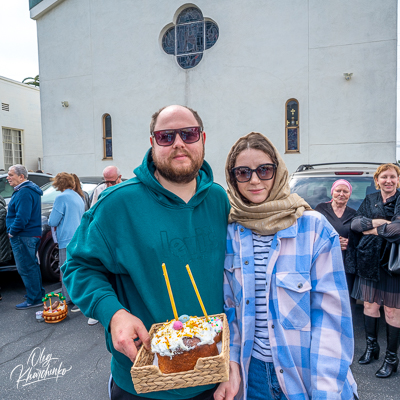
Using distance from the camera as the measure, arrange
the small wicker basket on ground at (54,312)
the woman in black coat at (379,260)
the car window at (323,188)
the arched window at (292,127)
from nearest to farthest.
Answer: the woman in black coat at (379,260) → the car window at (323,188) → the small wicker basket on ground at (54,312) → the arched window at (292,127)

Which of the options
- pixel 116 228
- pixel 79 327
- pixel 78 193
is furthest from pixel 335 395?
pixel 78 193

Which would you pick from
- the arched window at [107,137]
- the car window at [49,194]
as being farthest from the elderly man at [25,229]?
the arched window at [107,137]

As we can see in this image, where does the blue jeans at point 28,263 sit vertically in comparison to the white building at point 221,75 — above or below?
below

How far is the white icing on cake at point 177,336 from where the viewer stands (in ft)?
4.32

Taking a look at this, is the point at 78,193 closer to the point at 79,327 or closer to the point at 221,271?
the point at 79,327

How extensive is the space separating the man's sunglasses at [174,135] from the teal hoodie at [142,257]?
180mm

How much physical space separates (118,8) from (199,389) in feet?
51.8

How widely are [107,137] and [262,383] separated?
14.8 metres

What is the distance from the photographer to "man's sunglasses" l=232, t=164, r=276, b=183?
5.74 ft

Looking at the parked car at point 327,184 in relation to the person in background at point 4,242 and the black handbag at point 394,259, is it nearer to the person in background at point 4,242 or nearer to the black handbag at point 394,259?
the black handbag at point 394,259

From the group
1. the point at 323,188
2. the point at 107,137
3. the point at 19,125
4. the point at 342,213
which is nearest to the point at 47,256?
the point at 323,188

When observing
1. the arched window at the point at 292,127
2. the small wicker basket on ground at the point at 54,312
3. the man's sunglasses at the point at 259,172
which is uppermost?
the arched window at the point at 292,127

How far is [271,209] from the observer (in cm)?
171

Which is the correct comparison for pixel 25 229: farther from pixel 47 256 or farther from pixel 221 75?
pixel 221 75
